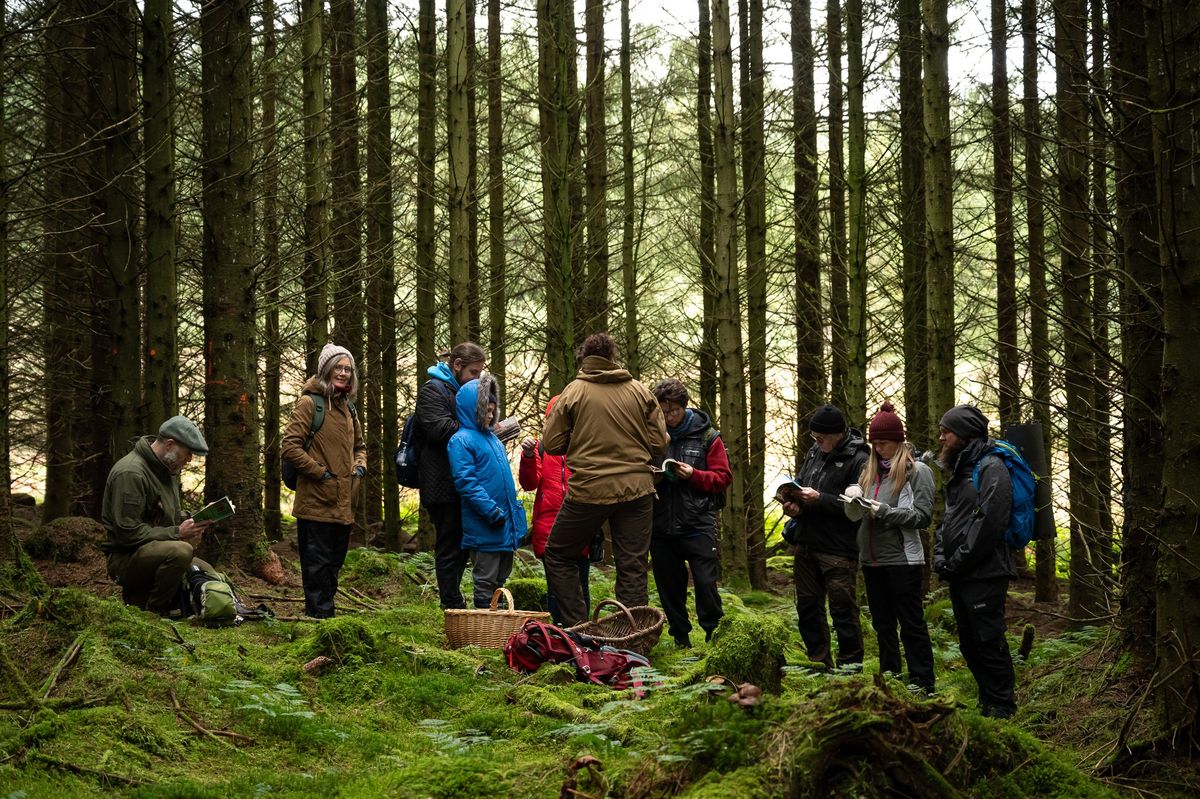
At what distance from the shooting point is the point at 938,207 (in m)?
10.3

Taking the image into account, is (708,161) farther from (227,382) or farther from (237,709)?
(237,709)

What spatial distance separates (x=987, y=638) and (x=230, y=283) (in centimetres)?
736

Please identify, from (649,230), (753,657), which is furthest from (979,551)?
(649,230)

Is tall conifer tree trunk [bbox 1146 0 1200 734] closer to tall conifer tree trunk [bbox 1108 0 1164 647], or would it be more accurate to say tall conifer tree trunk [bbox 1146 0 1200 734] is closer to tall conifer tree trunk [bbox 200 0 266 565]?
tall conifer tree trunk [bbox 1108 0 1164 647]

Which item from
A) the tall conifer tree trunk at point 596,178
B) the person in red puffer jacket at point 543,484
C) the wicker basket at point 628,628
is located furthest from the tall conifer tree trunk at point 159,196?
the tall conifer tree trunk at point 596,178

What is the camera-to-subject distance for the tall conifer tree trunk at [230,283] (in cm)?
991

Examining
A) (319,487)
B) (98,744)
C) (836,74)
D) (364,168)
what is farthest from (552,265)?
(98,744)

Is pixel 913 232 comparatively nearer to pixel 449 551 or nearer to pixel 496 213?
pixel 496 213

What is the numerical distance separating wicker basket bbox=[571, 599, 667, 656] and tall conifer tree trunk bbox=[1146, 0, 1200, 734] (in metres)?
3.26

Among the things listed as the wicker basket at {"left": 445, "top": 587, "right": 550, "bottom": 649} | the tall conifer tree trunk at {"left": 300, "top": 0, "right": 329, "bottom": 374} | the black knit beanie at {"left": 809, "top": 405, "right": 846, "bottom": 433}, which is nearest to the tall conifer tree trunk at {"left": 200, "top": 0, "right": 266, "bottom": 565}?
the tall conifer tree trunk at {"left": 300, "top": 0, "right": 329, "bottom": 374}

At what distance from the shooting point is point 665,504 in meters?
8.21

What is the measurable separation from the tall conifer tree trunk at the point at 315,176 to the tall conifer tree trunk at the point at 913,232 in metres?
6.93

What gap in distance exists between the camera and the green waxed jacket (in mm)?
7715

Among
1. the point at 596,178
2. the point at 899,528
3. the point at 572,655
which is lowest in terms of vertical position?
the point at 572,655
